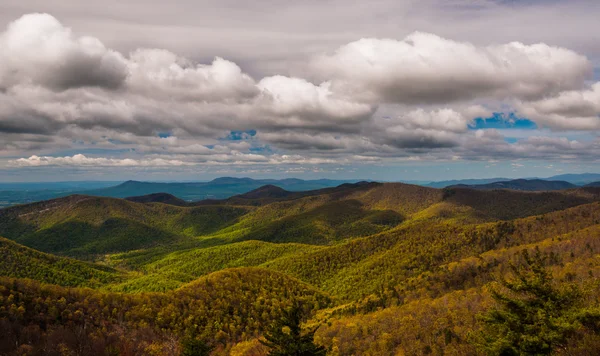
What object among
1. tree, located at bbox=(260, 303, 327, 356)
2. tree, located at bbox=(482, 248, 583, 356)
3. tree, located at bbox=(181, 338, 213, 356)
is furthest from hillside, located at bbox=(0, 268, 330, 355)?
tree, located at bbox=(482, 248, 583, 356)

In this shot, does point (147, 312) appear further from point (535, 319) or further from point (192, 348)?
point (535, 319)

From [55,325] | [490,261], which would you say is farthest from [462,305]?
[55,325]

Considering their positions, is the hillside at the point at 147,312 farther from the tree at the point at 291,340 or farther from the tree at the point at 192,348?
the tree at the point at 291,340

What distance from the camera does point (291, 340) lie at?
4481cm

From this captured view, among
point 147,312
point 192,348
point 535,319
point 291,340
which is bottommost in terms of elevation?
point 147,312

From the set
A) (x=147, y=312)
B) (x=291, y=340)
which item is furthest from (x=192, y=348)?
(x=147, y=312)

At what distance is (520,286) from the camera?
36.8 metres

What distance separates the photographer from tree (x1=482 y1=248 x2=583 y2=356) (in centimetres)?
3259

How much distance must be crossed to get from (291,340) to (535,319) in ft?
100

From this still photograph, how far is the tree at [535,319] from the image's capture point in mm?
32594

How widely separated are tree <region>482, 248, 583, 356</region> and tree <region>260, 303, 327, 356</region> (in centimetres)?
2261

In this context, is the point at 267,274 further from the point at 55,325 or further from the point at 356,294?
the point at 55,325

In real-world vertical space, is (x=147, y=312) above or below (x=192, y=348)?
below

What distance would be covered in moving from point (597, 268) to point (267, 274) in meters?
140
